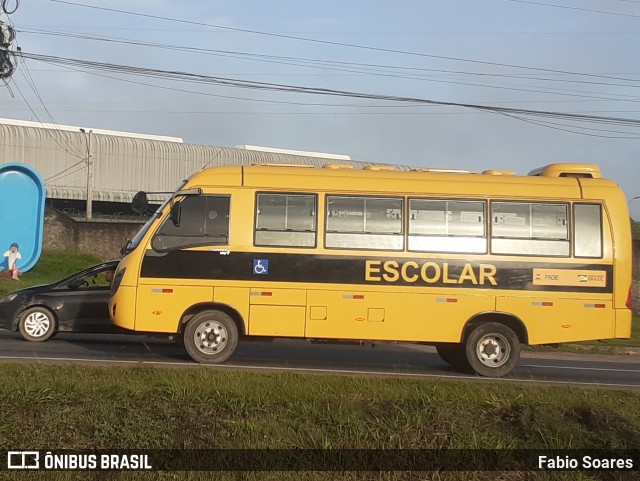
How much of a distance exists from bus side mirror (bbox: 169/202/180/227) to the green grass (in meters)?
4.10

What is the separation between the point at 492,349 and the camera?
13.0 metres

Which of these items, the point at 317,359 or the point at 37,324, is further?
the point at 37,324

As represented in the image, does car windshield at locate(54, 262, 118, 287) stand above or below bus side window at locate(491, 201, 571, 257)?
below

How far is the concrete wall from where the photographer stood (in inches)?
1417

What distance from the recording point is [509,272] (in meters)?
12.9

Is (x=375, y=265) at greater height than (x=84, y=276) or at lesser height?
greater

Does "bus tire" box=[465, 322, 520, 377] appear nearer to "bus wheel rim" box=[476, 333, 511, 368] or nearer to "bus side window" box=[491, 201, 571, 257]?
"bus wheel rim" box=[476, 333, 511, 368]

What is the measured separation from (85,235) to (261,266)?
82.5ft

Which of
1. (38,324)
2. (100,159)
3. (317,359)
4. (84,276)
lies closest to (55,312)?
(38,324)

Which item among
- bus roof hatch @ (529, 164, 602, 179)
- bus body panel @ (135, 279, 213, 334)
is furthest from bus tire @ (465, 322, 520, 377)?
bus body panel @ (135, 279, 213, 334)

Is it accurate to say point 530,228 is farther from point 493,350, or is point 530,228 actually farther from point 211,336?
point 211,336

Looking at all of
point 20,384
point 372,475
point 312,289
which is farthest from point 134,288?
point 372,475

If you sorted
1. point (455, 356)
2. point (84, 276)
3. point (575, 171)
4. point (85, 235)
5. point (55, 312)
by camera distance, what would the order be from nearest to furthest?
1. point (575, 171)
2. point (455, 356)
3. point (55, 312)
4. point (84, 276)
5. point (85, 235)

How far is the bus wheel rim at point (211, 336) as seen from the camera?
12828 mm
